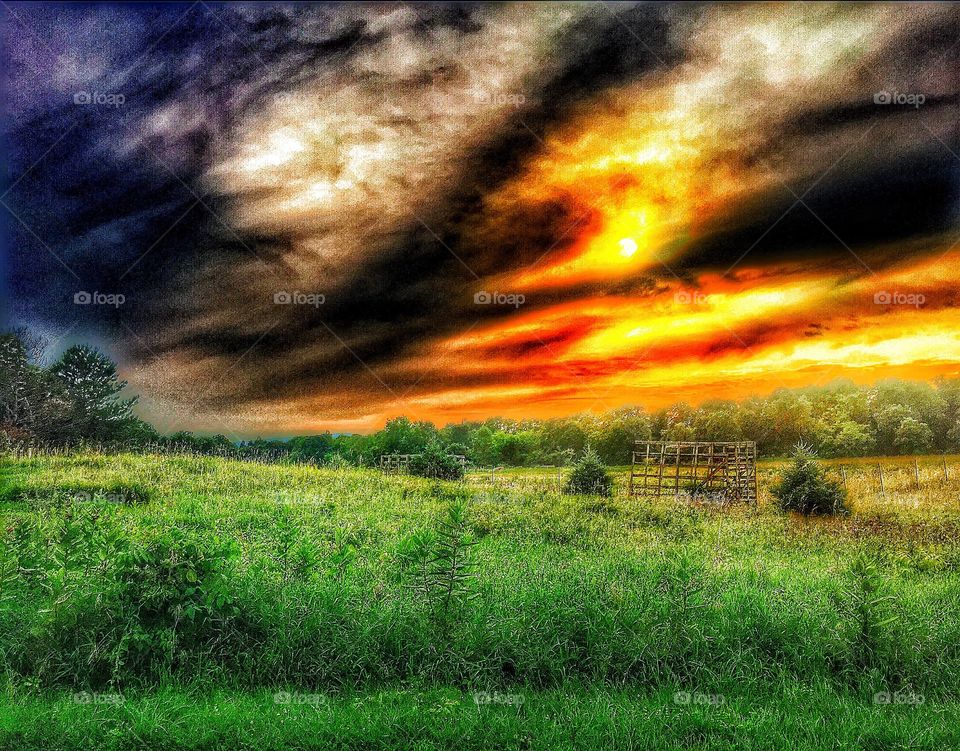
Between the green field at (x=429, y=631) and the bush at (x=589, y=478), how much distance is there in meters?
0.48

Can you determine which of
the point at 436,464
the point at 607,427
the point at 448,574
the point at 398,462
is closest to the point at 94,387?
the point at 398,462

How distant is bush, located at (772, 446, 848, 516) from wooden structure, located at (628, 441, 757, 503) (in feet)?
1.02

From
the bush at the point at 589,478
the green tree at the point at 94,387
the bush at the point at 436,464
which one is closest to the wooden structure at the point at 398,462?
the bush at the point at 436,464

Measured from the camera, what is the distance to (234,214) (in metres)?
7.93

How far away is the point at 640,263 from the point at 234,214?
434 cm

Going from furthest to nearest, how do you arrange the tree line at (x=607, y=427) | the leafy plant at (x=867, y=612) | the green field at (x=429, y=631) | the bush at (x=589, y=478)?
the bush at (x=589, y=478)
the tree line at (x=607, y=427)
the leafy plant at (x=867, y=612)
the green field at (x=429, y=631)

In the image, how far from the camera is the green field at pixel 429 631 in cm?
465

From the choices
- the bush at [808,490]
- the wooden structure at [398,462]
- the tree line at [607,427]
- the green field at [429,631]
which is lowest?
the green field at [429,631]

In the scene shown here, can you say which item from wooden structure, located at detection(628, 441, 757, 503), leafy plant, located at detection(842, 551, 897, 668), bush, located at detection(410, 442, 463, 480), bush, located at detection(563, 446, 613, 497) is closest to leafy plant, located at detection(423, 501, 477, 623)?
bush, located at detection(410, 442, 463, 480)

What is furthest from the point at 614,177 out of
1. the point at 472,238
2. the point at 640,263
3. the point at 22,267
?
the point at 22,267

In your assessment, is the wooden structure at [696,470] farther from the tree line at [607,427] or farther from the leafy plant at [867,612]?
the leafy plant at [867,612]

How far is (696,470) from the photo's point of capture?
780cm

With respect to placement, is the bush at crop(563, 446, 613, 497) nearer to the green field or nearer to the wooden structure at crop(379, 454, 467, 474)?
the green field

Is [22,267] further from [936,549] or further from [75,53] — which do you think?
[936,549]
